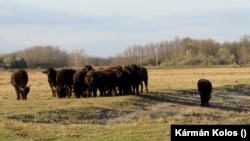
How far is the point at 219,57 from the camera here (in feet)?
445

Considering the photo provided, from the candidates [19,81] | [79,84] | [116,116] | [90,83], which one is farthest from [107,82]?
[116,116]

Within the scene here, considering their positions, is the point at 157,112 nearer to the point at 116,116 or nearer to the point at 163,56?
the point at 116,116

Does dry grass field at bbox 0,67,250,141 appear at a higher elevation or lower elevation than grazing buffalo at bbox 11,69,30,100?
lower

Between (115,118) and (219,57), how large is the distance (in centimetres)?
11346

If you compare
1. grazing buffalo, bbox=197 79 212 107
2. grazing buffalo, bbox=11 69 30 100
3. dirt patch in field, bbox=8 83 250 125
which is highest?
grazing buffalo, bbox=11 69 30 100

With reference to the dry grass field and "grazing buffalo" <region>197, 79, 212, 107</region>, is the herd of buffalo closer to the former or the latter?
"grazing buffalo" <region>197, 79, 212, 107</region>

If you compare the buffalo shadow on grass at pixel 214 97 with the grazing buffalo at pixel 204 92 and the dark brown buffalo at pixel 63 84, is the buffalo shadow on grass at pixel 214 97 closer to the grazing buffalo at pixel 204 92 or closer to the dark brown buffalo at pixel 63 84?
the grazing buffalo at pixel 204 92

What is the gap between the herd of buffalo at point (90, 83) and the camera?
33.3m

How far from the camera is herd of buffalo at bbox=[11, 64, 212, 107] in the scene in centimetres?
3334

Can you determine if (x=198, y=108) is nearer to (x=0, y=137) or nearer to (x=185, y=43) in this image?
(x=0, y=137)

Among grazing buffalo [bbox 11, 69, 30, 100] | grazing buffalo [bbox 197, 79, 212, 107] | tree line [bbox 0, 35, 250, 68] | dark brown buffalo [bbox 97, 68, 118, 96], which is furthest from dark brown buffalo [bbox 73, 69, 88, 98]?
tree line [bbox 0, 35, 250, 68]

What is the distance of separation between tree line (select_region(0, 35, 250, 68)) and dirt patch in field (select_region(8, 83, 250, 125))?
92.3 m

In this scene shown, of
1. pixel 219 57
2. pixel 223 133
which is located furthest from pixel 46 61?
pixel 223 133

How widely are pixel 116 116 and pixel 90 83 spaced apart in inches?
297
